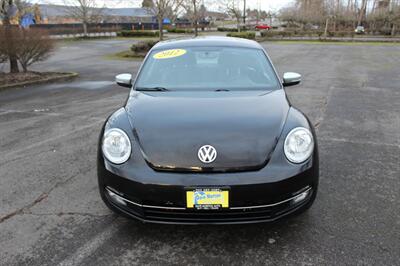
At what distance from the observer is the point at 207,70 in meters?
3.85

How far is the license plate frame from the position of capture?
238 centimetres

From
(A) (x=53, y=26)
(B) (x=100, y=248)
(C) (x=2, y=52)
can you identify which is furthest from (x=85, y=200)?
(A) (x=53, y=26)

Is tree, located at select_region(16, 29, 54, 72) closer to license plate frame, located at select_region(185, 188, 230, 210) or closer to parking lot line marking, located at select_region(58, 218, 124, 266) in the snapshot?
parking lot line marking, located at select_region(58, 218, 124, 266)

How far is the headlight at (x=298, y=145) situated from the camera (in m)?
2.58

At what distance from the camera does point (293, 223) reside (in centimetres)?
296

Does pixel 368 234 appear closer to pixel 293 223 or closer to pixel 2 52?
pixel 293 223

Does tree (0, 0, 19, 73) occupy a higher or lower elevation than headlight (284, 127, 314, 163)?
higher

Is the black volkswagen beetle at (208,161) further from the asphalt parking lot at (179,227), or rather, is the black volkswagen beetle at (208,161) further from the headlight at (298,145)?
the asphalt parking lot at (179,227)

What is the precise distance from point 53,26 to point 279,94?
157ft

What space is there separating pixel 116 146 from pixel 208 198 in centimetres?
81

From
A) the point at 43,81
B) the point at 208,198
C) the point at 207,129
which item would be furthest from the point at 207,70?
the point at 43,81

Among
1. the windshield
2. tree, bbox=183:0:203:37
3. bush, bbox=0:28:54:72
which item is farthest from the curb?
tree, bbox=183:0:203:37

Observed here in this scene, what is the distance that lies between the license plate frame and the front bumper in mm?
28

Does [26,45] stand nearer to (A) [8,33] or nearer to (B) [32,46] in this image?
(B) [32,46]
